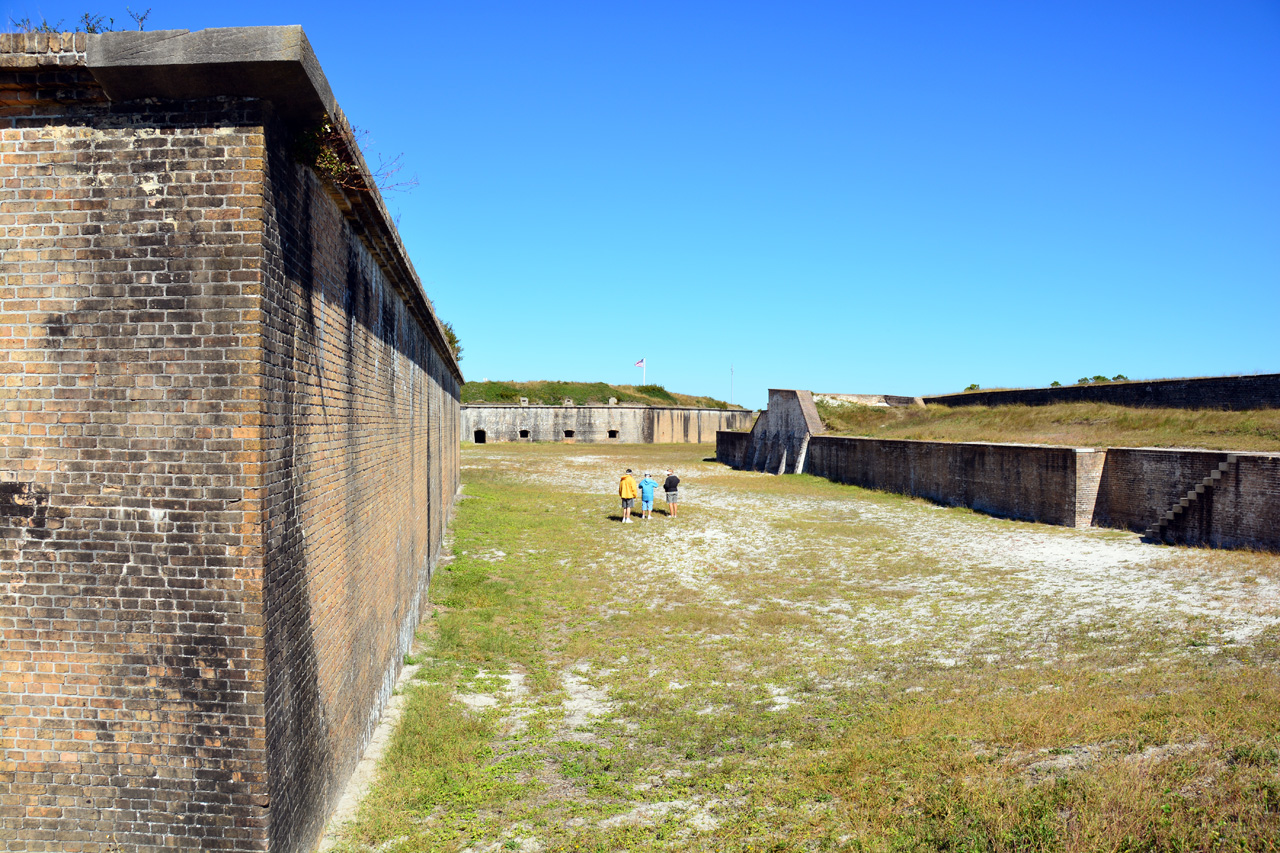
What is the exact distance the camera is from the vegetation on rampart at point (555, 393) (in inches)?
2073

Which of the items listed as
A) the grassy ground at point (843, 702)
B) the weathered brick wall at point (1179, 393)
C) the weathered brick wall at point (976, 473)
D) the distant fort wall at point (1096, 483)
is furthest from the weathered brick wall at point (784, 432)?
the grassy ground at point (843, 702)

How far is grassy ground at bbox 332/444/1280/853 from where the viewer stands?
13.9ft

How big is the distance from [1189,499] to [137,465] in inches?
650

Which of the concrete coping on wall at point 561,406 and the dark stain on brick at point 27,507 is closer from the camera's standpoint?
the dark stain on brick at point 27,507

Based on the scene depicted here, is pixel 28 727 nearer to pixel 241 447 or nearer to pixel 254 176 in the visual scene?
pixel 241 447

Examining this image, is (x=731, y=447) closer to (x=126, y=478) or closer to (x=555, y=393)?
(x=555, y=393)

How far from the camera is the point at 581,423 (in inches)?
1934

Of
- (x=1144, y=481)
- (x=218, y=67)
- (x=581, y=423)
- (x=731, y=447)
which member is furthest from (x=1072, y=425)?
(x=581, y=423)

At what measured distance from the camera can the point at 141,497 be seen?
11.8ft

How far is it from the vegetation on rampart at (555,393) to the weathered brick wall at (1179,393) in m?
31.1

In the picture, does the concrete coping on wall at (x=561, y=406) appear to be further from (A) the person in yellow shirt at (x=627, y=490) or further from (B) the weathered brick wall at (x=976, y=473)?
(A) the person in yellow shirt at (x=627, y=490)

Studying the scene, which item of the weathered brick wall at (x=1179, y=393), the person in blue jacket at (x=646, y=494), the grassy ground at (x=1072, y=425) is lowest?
the person in blue jacket at (x=646, y=494)

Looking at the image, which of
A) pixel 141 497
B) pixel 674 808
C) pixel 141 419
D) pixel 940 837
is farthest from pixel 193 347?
pixel 940 837

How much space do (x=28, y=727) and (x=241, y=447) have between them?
184 centimetres
